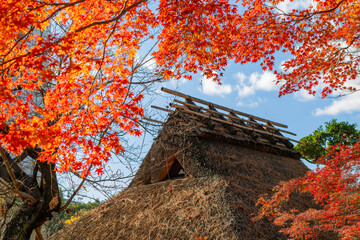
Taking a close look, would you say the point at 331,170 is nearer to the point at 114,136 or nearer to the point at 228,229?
the point at 228,229

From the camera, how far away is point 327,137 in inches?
621

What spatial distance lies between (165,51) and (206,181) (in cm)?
341

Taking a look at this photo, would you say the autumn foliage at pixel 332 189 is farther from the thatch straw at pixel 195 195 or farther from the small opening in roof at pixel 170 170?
the small opening in roof at pixel 170 170

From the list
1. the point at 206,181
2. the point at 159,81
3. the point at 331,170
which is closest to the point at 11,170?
the point at 159,81

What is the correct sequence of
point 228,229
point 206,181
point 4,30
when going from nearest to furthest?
point 4,30 → point 228,229 → point 206,181

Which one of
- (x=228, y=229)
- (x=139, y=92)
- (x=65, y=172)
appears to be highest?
(x=139, y=92)

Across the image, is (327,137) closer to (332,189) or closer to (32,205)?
(332,189)

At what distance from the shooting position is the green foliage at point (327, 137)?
50.7 ft

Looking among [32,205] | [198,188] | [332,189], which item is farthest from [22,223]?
[332,189]

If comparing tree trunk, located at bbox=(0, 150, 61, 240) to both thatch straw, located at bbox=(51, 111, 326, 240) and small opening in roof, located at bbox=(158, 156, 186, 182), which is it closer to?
thatch straw, located at bbox=(51, 111, 326, 240)

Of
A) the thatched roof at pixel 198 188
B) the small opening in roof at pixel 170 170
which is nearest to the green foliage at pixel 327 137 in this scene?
the thatched roof at pixel 198 188

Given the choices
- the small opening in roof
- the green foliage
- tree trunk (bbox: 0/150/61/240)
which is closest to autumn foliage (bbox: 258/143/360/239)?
the small opening in roof

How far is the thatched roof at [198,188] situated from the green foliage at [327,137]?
7368mm

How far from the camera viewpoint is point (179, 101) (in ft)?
26.6
